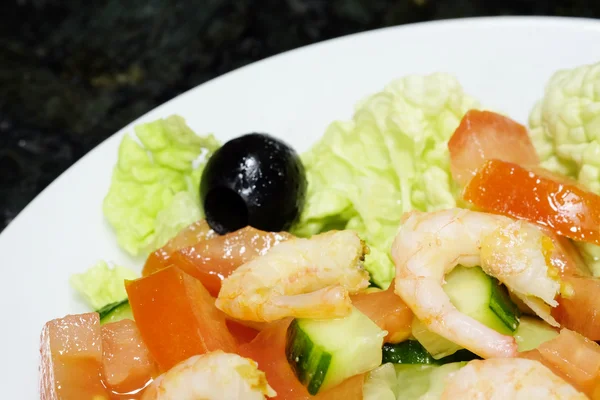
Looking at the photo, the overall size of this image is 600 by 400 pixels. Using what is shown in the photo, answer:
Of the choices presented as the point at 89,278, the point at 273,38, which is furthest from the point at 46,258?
the point at 273,38

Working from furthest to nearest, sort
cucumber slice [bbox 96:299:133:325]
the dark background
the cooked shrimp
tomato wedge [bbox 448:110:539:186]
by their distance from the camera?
the dark background
tomato wedge [bbox 448:110:539:186]
cucumber slice [bbox 96:299:133:325]
the cooked shrimp

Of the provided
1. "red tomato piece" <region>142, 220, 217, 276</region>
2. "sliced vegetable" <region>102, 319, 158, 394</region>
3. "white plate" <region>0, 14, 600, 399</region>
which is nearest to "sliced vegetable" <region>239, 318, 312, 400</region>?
"sliced vegetable" <region>102, 319, 158, 394</region>

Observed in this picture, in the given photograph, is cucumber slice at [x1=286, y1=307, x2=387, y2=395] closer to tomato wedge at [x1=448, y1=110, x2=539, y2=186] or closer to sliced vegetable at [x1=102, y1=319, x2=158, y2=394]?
sliced vegetable at [x1=102, y1=319, x2=158, y2=394]

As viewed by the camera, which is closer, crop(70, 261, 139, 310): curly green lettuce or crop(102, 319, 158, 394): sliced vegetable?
crop(102, 319, 158, 394): sliced vegetable

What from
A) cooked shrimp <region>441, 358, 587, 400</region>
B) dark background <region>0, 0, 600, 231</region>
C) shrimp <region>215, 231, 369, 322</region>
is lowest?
dark background <region>0, 0, 600, 231</region>

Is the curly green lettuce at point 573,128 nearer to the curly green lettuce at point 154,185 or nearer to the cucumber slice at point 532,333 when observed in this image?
the cucumber slice at point 532,333

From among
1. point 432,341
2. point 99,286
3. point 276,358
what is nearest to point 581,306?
point 432,341

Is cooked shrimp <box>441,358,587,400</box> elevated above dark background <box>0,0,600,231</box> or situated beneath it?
elevated above

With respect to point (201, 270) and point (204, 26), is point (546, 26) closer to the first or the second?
point (201, 270)
